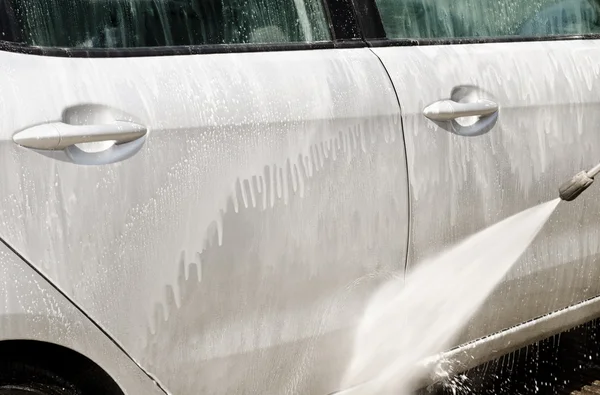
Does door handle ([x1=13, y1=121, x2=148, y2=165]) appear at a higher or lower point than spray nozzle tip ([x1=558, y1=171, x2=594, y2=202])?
higher

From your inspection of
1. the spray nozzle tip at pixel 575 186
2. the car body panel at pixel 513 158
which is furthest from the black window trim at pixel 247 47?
the spray nozzle tip at pixel 575 186

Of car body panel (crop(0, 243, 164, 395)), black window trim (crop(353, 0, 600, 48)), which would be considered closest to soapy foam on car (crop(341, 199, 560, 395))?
black window trim (crop(353, 0, 600, 48))

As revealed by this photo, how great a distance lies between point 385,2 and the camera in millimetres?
2721

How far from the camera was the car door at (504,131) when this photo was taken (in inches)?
102

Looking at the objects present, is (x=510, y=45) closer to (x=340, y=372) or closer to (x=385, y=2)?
(x=385, y=2)

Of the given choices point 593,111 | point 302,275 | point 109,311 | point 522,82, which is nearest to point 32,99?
point 109,311

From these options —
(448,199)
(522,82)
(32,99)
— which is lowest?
(448,199)

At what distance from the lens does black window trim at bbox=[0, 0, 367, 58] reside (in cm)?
204

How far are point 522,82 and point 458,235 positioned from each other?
0.51m

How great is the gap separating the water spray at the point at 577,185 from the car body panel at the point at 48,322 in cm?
142

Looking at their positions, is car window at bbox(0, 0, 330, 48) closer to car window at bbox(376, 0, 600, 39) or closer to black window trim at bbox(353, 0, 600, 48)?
black window trim at bbox(353, 0, 600, 48)

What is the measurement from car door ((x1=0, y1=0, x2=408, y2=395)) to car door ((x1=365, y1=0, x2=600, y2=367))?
11 centimetres

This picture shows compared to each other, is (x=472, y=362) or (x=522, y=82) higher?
(x=522, y=82)

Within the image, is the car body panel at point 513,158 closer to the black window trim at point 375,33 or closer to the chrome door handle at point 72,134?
the black window trim at point 375,33
